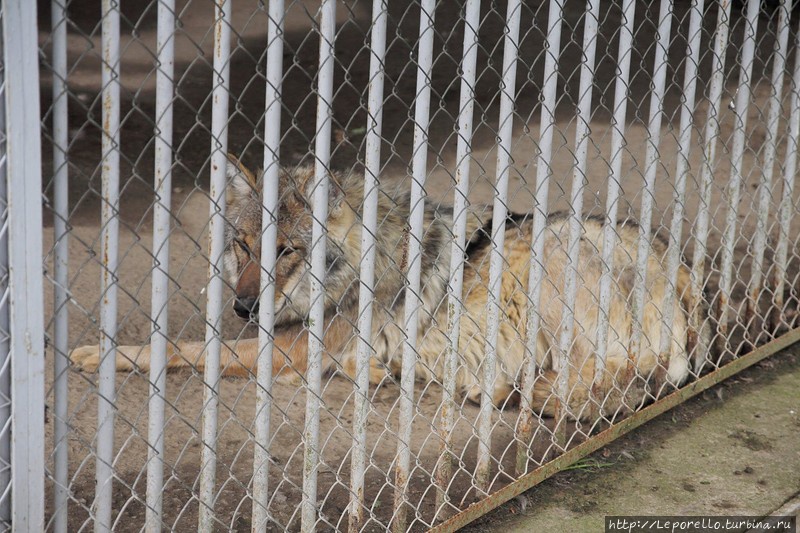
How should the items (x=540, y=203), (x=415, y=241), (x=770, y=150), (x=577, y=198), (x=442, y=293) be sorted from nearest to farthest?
(x=415, y=241)
(x=540, y=203)
(x=577, y=198)
(x=770, y=150)
(x=442, y=293)

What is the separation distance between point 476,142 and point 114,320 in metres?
5.39

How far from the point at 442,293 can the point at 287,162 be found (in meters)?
2.82

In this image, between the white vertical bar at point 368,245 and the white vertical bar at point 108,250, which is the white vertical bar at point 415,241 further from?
the white vertical bar at point 108,250

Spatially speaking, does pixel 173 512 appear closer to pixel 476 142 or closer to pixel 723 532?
pixel 723 532

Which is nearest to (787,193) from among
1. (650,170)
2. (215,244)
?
(650,170)

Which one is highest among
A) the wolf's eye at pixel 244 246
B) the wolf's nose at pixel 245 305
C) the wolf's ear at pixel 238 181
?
the wolf's ear at pixel 238 181

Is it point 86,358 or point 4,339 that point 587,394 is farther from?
point 4,339

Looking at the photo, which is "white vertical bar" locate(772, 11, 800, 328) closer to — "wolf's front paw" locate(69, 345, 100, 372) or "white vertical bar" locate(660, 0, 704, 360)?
"white vertical bar" locate(660, 0, 704, 360)

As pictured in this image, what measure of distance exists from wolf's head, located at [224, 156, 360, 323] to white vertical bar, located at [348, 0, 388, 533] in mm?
941

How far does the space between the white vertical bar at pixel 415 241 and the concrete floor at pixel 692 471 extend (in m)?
0.45

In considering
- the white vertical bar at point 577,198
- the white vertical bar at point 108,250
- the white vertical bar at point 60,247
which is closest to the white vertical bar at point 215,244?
the white vertical bar at point 108,250

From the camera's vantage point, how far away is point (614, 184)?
360 cm

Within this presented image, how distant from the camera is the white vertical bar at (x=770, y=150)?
4090 mm

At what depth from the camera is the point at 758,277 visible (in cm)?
456
